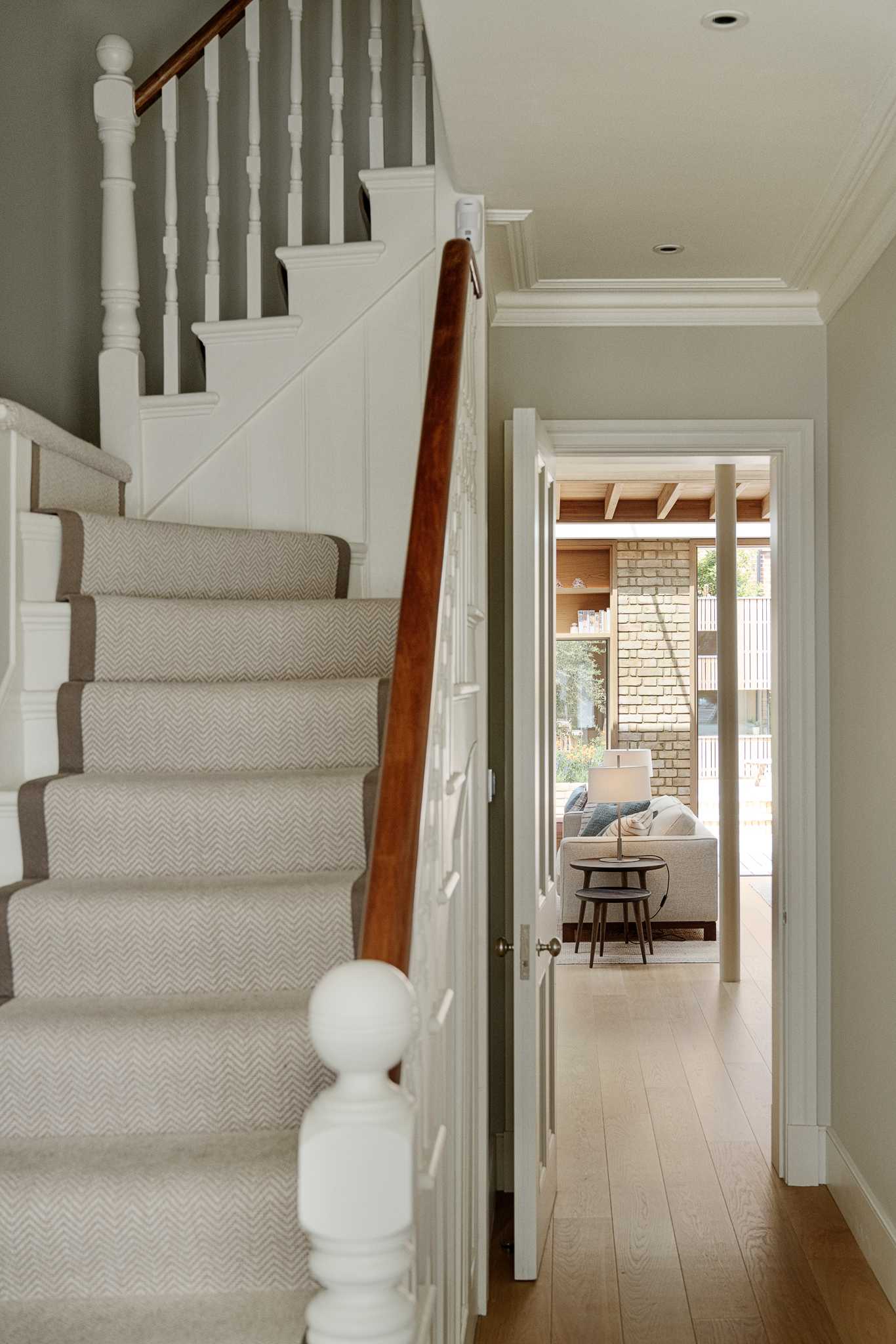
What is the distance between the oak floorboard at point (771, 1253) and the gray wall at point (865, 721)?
285 millimetres

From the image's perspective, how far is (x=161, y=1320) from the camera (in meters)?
1.65

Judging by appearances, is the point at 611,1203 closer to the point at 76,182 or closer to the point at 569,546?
the point at 76,182

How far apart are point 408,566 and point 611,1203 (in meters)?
2.60

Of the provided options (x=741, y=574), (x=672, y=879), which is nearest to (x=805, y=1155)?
(x=672, y=879)

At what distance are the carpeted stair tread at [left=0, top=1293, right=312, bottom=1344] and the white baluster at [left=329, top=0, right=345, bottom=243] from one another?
2.52 m

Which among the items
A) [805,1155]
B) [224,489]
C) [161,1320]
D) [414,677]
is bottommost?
[805,1155]

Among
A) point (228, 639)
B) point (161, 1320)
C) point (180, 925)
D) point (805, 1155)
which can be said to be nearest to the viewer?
point (161, 1320)

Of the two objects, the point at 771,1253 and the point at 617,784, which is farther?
the point at 617,784

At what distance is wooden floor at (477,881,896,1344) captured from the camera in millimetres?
2855

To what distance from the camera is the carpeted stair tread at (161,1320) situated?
62.8 inches

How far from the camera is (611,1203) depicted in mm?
3514

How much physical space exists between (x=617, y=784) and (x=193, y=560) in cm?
472

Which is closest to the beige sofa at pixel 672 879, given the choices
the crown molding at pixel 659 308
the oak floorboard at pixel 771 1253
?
the oak floorboard at pixel 771 1253

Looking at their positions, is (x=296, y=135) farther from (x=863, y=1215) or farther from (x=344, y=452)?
(x=863, y=1215)
